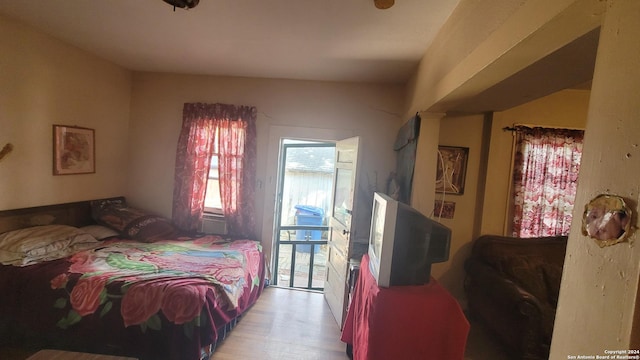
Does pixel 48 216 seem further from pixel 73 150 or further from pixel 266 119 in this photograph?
pixel 266 119

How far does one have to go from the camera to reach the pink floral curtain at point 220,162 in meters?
3.12

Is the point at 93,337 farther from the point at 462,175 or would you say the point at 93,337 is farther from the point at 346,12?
the point at 462,175

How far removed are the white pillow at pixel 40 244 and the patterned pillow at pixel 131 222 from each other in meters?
0.34

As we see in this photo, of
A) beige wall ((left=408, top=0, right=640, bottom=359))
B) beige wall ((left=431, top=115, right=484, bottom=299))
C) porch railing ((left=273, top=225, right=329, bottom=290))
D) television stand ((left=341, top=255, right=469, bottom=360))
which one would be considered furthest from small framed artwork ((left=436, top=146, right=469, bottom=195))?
beige wall ((left=408, top=0, right=640, bottom=359))

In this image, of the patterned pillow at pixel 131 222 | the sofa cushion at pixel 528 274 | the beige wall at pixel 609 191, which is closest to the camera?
the beige wall at pixel 609 191

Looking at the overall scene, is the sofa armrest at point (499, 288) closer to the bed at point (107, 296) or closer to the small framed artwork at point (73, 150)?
the bed at point (107, 296)

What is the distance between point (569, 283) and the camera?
642mm

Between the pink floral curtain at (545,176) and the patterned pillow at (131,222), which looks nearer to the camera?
the pink floral curtain at (545,176)

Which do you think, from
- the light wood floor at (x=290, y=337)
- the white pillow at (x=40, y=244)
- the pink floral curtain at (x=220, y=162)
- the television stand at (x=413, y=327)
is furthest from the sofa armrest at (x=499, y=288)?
the white pillow at (x=40, y=244)

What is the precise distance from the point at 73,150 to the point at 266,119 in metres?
1.97

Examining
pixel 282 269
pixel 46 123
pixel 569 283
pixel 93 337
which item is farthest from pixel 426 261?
pixel 46 123

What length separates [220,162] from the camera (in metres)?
3.12

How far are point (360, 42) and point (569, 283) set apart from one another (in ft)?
6.60

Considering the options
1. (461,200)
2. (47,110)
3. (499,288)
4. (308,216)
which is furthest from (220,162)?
(499,288)
